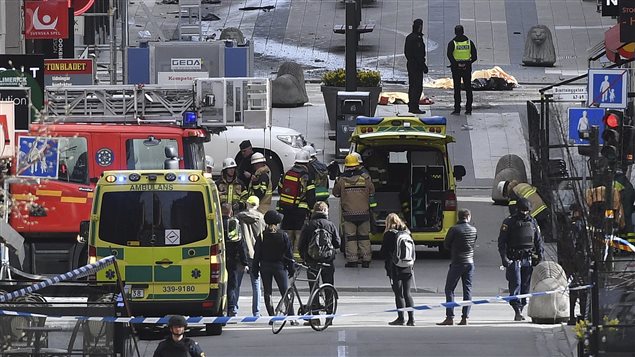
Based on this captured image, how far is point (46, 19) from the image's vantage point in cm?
2947

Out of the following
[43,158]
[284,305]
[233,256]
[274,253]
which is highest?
[43,158]

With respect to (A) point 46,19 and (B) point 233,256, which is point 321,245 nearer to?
(B) point 233,256

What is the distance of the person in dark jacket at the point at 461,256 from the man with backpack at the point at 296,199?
12.8 feet

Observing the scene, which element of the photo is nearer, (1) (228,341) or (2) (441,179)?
(1) (228,341)

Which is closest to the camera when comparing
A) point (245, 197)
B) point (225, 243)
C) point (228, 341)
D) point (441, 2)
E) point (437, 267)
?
point (228, 341)

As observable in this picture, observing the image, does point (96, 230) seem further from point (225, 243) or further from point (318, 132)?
point (318, 132)

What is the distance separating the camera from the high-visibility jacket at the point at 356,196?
23.5 metres

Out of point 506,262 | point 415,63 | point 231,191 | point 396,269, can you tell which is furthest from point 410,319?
point 415,63

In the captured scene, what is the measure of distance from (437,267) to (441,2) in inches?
852

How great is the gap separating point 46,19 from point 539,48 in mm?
13898

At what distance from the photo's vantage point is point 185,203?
60.4 feet

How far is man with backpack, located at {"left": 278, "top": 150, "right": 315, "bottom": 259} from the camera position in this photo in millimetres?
22938

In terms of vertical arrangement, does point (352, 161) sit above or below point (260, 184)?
above

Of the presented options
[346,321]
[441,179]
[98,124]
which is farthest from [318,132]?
[346,321]
